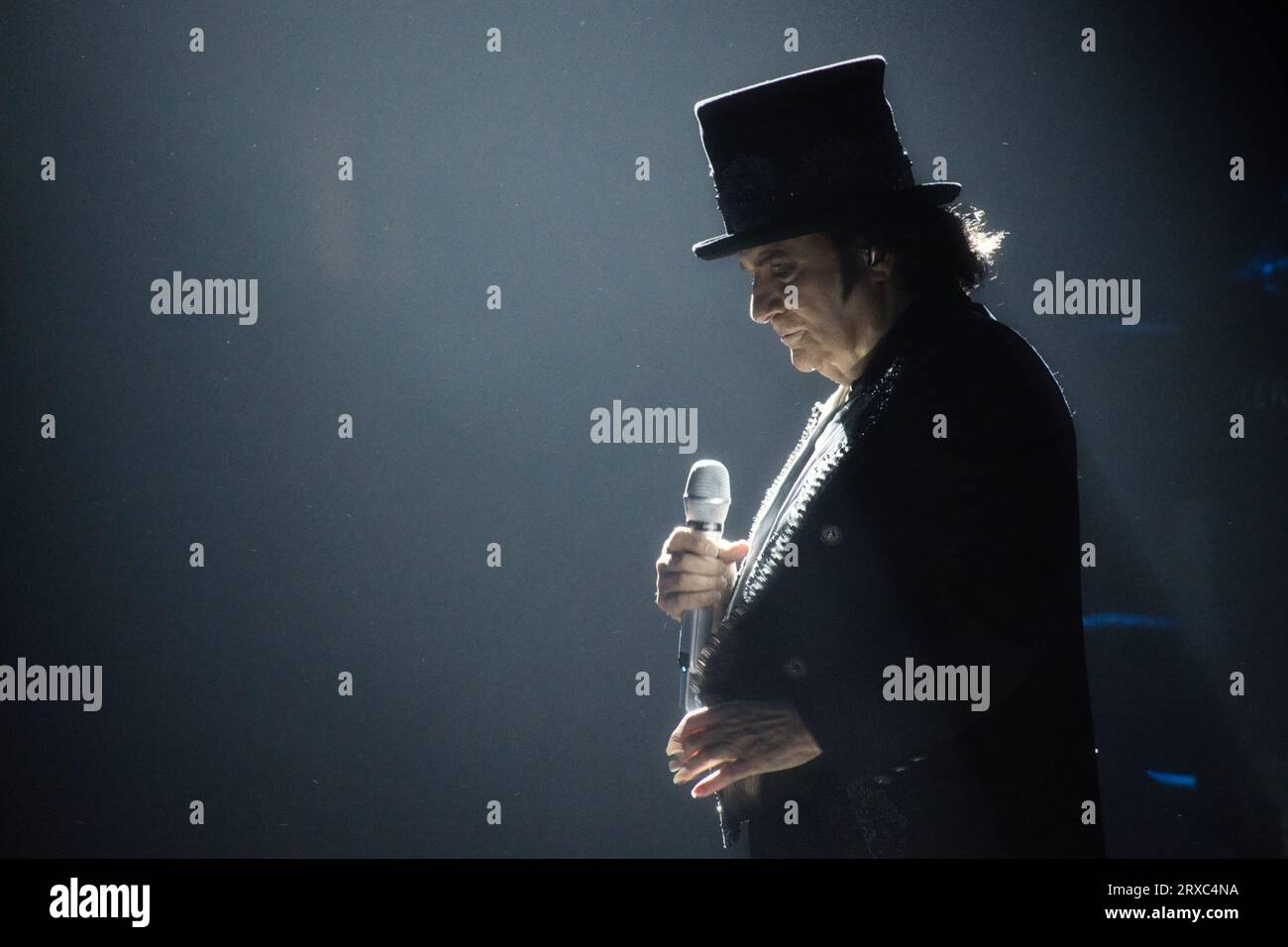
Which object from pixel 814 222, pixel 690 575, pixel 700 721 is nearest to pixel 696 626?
pixel 690 575

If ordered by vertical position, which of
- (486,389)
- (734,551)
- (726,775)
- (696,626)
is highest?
(486,389)

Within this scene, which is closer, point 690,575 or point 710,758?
point 710,758

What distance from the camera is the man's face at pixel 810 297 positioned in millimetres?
1309

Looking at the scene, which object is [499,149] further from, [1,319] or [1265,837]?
[1265,837]

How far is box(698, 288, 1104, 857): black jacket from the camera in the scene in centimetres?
112

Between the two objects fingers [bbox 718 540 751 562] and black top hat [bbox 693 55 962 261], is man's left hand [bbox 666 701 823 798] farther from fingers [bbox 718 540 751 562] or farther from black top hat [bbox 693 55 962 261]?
black top hat [bbox 693 55 962 261]

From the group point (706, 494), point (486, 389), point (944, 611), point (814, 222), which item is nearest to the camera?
point (944, 611)

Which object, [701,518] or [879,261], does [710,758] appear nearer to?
[701,518]

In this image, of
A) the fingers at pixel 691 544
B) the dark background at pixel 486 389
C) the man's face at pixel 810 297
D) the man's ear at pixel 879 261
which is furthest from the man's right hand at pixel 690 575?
the dark background at pixel 486 389

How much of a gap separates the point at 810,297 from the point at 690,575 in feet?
1.52

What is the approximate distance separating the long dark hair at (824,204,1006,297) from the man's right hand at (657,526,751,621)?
1.46 ft

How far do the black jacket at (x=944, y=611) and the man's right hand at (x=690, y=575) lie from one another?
0.15m

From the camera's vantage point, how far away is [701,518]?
1391mm

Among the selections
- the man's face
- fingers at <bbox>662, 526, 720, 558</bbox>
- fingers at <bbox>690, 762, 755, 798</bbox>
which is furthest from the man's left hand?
the man's face
